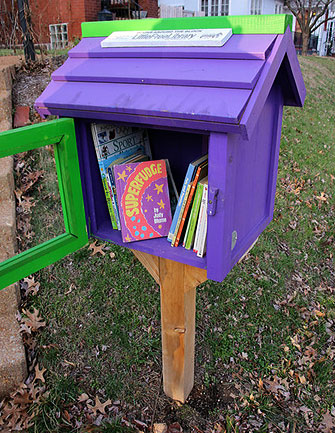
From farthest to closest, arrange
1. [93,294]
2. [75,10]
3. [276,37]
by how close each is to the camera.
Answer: [75,10] → [93,294] → [276,37]

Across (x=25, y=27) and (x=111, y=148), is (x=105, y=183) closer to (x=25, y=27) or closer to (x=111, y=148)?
(x=111, y=148)

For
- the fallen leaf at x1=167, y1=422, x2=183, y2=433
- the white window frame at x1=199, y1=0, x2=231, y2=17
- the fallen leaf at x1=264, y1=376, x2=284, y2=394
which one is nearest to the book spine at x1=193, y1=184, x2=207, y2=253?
the fallen leaf at x1=167, y1=422, x2=183, y2=433

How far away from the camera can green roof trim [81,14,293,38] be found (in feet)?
4.60

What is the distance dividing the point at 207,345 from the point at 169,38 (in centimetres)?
231

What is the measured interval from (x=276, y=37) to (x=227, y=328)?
240 cm

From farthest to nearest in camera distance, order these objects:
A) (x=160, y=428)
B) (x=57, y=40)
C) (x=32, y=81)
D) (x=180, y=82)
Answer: (x=57, y=40) < (x=32, y=81) < (x=160, y=428) < (x=180, y=82)

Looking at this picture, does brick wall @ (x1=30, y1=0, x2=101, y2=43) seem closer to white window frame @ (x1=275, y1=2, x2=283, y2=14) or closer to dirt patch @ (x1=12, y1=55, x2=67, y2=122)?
dirt patch @ (x1=12, y1=55, x2=67, y2=122)

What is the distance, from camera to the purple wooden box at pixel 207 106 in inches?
50.9

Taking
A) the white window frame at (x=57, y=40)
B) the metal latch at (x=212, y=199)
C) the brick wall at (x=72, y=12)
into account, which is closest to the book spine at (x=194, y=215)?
the metal latch at (x=212, y=199)

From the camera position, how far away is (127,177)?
5.62 ft

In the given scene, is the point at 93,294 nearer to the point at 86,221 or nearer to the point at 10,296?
the point at 10,296

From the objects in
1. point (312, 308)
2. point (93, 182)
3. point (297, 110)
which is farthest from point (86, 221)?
point (297, 110)

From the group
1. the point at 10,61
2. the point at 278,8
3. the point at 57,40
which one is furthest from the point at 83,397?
the point at 278,8

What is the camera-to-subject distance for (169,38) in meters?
1.56
